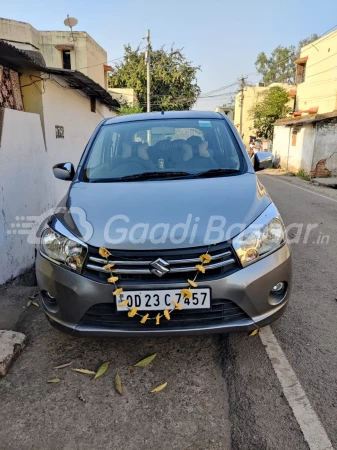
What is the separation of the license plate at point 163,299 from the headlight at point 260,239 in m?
0.31

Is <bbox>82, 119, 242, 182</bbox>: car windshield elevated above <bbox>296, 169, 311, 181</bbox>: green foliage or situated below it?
above

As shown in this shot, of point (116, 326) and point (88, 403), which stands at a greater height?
point (116, 326)

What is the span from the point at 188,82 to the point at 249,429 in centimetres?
3527

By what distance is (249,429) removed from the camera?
1.88 meters

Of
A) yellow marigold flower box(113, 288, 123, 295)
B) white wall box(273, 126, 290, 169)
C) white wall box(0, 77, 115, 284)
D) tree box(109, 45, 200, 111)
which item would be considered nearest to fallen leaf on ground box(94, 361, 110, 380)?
yellow marigold flower box(113, 288, 123, 295)

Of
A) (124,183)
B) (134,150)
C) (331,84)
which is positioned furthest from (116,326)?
(331,84)

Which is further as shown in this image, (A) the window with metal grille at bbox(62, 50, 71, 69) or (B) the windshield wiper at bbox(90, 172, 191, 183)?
(A) the window with metal grille at bbox(62, 50, 71, 69)

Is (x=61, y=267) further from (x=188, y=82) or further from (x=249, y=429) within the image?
(x=188, y=82)

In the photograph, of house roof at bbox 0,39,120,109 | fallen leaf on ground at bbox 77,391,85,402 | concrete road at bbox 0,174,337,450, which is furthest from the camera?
house roof at bbox 0,39,120,109

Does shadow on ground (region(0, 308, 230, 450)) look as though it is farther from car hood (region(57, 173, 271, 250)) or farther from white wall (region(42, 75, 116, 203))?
white wall (region(42, 75, 116, 203))

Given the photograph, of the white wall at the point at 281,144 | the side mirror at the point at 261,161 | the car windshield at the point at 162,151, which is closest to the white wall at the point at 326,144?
the white wall at the point at 281,144

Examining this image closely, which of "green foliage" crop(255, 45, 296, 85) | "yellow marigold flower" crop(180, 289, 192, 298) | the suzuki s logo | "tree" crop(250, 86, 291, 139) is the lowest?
"yellow marigold flower" crop(180, 289, 192, 298)

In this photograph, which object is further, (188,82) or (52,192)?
(188,82)

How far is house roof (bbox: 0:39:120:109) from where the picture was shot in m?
4.25
